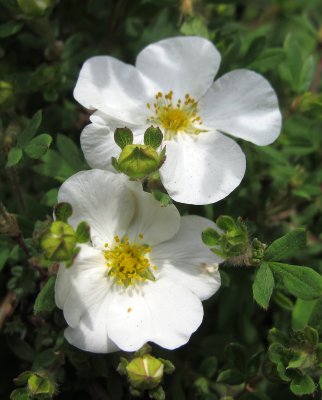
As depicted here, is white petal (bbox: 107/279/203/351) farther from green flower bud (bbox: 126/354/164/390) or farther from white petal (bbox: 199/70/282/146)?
white petal (bbox: 199/70/282/146)

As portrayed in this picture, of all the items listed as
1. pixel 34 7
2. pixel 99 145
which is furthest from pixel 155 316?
pixel 34 7

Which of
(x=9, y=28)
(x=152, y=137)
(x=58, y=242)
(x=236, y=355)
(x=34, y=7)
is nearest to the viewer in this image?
(x=58, y=242)

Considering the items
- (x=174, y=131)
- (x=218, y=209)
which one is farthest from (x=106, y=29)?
(x=218, y=209)

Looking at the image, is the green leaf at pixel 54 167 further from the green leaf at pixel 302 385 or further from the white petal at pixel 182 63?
the green leaf at pixel 302 385

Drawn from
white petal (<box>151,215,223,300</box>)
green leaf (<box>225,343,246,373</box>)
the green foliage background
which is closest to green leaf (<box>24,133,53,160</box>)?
the green foliage background

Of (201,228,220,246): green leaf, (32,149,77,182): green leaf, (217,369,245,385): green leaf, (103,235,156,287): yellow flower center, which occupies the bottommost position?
(217,369,245,385): green leaf

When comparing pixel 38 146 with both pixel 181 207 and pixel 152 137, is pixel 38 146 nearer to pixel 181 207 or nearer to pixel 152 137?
pixel 152 137
